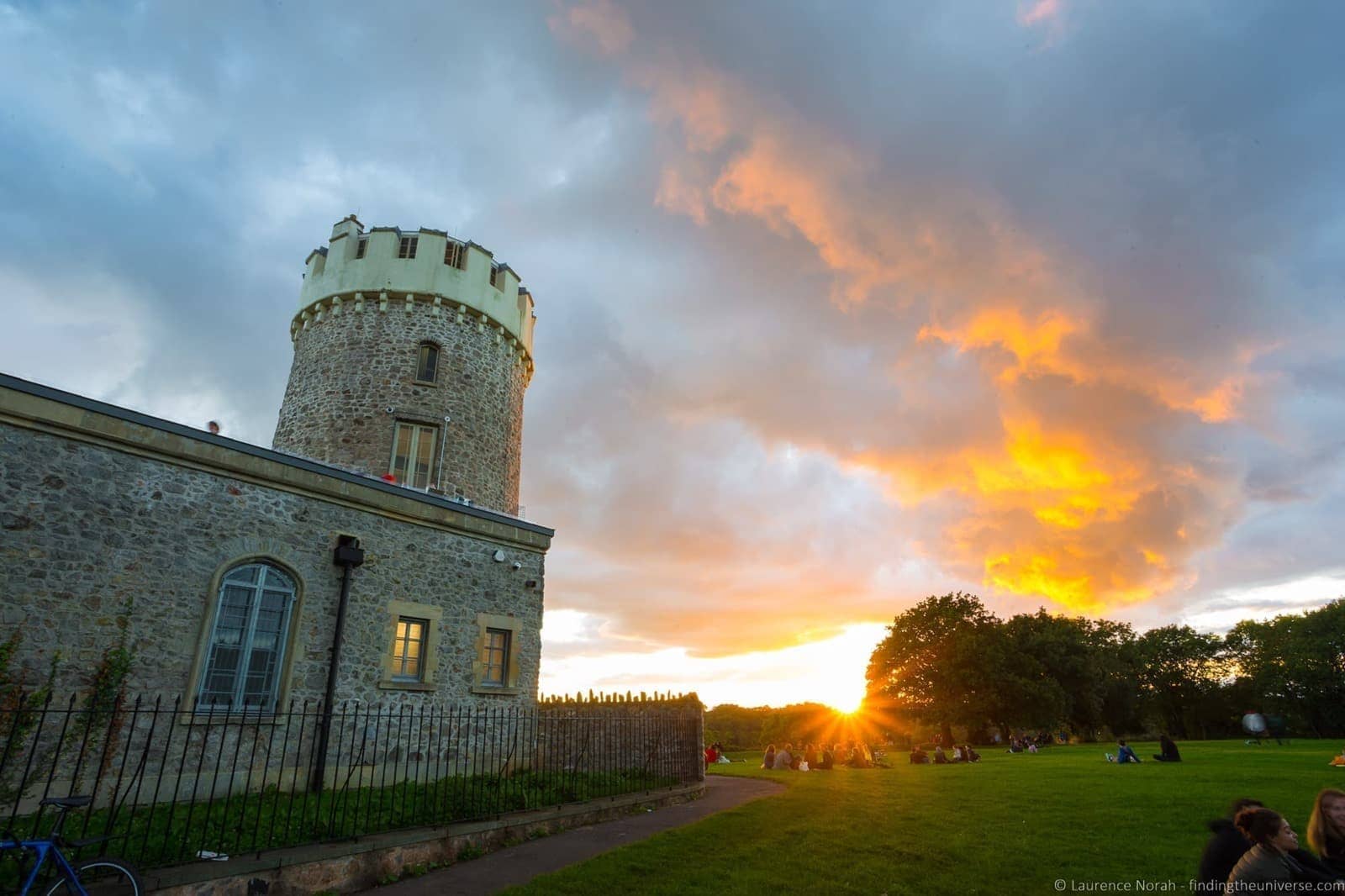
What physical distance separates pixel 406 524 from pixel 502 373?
979cm

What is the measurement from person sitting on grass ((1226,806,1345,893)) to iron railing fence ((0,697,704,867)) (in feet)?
28.5

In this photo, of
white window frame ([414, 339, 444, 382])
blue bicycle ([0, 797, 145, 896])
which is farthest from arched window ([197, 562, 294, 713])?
white window frame ([414, 339, 444, 382])

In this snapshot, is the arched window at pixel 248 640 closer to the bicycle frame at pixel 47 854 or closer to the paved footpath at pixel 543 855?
the paved footpath at pixel 543 855

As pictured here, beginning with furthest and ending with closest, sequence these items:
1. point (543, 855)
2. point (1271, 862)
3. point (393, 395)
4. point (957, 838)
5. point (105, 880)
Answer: point (393, 395), point (957, 838), point (543, 855), point (105, 880), point (1271, 862)

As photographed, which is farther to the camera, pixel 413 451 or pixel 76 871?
pixel 413 451

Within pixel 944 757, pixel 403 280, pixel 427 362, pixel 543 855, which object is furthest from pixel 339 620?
pixel 944 757

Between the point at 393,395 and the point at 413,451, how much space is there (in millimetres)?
1853

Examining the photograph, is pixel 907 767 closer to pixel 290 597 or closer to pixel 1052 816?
pixel 1052 816

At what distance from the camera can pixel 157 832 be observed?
8141 mm

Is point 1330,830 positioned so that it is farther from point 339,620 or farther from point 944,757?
point 944,757

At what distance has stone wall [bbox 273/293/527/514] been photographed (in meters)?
19.7

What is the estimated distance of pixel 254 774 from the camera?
34.8ft

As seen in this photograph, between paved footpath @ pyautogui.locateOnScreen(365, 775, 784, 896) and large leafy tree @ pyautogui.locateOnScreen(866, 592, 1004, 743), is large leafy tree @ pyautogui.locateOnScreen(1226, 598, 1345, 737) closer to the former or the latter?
large leafy tree @ pyautogui.locateOnScreen(866, 592, 1004, 743)

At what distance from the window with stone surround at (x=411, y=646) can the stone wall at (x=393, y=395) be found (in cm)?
683
